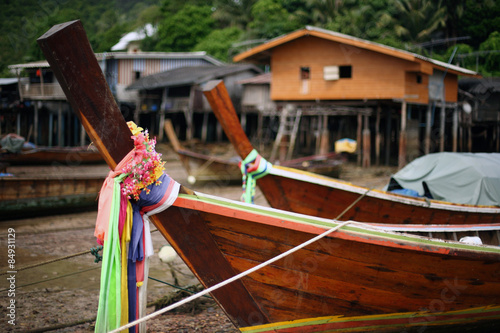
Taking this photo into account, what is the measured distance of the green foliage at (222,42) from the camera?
1400 inches

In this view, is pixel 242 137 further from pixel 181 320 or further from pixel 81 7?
pixel 81 7

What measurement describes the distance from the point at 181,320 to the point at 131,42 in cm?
4107

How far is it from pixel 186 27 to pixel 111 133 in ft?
122

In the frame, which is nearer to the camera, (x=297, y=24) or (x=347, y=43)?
(x=347, y=43)

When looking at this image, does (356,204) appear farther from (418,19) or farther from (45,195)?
(418,19)

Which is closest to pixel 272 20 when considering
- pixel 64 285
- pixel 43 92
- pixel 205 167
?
pixel 43 92

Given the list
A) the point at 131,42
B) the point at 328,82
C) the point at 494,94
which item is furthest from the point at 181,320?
the point at 131,42

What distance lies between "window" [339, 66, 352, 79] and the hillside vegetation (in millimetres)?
7402

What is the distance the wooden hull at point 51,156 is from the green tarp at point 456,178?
15366 mm

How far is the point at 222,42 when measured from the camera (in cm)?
3609

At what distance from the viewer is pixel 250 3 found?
38250 mm

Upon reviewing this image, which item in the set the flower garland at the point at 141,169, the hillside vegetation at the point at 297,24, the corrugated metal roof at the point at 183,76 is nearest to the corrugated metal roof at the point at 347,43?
the corrugated metal roof at the point at 183,76

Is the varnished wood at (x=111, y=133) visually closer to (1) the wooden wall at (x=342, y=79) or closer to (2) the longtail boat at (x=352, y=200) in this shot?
(2) the longtail boat at (x=352, y=200)

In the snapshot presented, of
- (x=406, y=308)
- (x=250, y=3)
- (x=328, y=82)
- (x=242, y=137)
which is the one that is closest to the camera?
(x=406, y=308)
